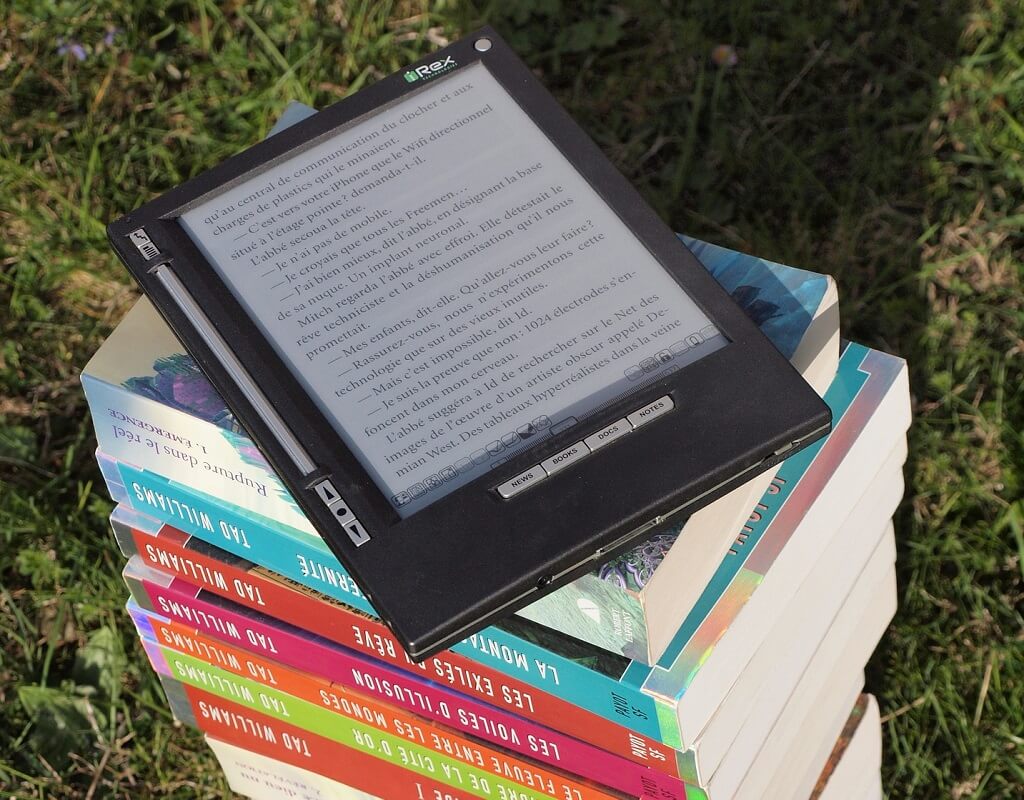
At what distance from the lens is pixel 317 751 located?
1.58m

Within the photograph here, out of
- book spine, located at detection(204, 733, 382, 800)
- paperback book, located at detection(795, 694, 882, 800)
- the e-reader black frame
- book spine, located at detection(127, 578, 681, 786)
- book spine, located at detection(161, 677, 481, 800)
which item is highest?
the e-reader black frame

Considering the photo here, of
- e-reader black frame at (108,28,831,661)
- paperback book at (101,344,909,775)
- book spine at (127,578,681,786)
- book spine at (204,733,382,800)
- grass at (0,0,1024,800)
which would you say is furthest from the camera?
grass at (0,0,1024,800)

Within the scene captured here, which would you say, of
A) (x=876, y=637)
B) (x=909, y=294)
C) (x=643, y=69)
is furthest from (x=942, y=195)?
(x=876, y=637)

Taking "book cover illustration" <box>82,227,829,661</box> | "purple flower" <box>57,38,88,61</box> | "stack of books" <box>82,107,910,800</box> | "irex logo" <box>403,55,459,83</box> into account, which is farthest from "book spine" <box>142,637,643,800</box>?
"purple flower" <box>57,38,88,61</box>

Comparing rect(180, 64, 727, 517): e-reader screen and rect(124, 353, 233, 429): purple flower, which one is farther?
rect(124, 353, 233, 429): purple flower

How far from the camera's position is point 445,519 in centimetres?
102

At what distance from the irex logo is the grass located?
912 mm

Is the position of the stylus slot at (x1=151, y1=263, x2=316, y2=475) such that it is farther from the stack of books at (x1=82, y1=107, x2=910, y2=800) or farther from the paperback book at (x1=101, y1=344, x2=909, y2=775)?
the paperback book at (x1=101, y1=344, x2=909, y2=775)

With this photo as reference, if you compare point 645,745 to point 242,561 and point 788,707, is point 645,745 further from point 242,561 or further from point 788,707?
point 242,561

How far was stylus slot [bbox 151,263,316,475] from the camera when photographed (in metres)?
1.06

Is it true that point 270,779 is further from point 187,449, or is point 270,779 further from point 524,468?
point 524,468

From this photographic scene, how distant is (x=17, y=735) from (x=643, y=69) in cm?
137

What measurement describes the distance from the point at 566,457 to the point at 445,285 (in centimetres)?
19

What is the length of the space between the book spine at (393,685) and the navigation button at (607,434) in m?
0.34
